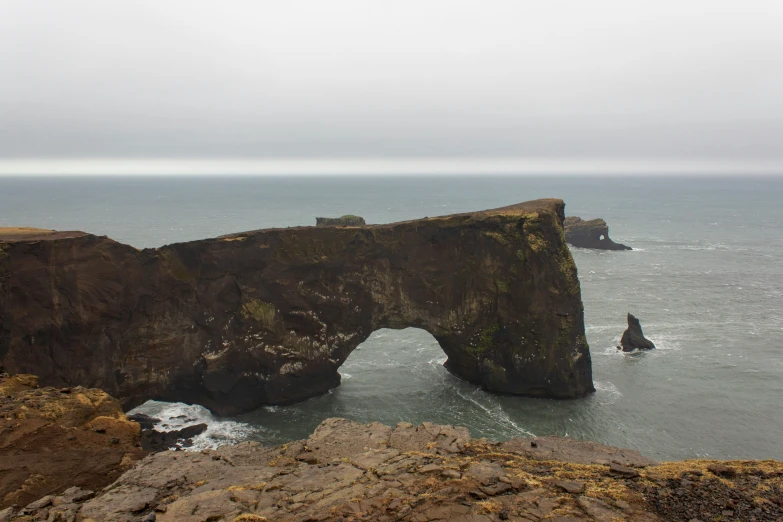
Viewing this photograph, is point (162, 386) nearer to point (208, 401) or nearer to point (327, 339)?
point (208, 401)

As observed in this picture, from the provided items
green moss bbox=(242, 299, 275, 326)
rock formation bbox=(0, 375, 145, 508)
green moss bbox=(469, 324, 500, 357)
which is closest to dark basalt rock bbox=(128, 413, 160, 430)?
green moss bbox=(242, 299, 275, 326)

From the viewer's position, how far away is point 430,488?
1411cm

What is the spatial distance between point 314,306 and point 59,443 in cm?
2041

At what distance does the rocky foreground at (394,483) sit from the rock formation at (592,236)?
83.1 metres

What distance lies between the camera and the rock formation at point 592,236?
95.5 meters

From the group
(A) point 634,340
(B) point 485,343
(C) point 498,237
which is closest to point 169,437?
(B) point 485,343

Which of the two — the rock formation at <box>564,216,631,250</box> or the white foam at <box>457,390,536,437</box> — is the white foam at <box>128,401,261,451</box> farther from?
the rock formation at <box>564,216,631,250</box>

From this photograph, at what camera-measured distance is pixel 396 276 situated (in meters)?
38.4

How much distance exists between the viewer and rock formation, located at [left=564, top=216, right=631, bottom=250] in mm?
95463

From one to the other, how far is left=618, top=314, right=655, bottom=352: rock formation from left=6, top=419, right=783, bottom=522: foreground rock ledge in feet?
93.6

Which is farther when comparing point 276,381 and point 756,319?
point 756,319

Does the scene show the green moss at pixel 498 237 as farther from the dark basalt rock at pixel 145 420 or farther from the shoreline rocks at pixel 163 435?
the dark basalt rock at pixel 145 420

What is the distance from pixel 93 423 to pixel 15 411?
2607 millimetres

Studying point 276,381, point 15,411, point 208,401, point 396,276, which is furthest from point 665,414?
point 15,411
